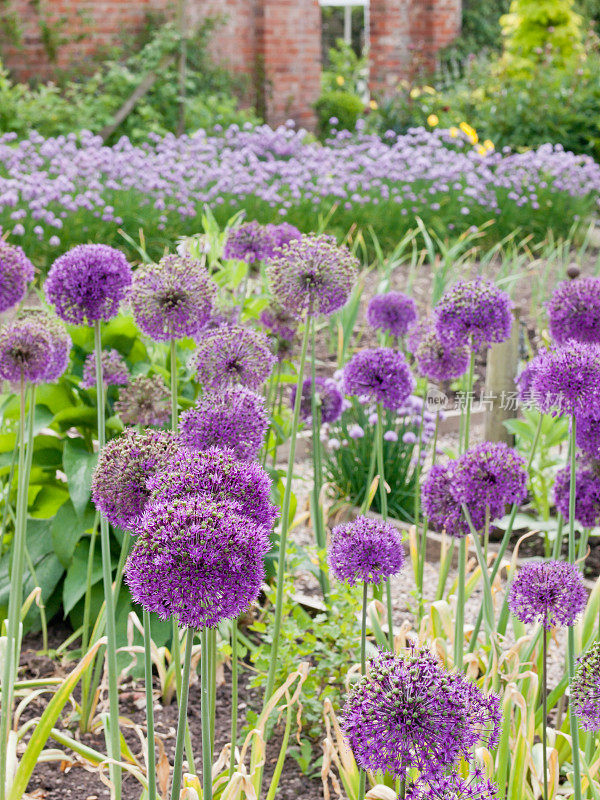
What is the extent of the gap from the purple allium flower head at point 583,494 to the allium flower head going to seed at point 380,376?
1.23 feet

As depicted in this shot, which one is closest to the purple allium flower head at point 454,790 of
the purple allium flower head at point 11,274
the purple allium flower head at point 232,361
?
the purple allium flower head at point 232,361

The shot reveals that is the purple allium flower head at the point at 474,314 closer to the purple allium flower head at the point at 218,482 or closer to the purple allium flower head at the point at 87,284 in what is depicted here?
the purple allium flower head at the point at 87,284

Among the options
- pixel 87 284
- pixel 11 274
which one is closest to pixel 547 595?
pixel 87 284

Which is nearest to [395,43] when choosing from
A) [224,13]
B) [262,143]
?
[224,13]

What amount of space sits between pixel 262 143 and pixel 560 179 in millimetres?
2804

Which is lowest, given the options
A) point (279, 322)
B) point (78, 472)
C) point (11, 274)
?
point (78, 472)

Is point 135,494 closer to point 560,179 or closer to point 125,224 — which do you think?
point 125,224

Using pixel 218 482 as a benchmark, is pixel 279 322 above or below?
below

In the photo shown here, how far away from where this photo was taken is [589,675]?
112 centimetres

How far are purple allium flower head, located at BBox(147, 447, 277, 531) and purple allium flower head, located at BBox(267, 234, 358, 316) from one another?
60cm

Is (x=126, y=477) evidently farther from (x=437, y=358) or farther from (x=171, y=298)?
(x=437, y=358)

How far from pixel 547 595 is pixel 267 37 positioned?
481 inches

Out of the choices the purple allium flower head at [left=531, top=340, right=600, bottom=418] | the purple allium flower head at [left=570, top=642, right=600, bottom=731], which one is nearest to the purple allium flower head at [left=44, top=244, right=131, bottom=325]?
the purple allium flower head at [left=531, top=340, right=600, bottom=418]

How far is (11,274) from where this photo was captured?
72.9 inches
